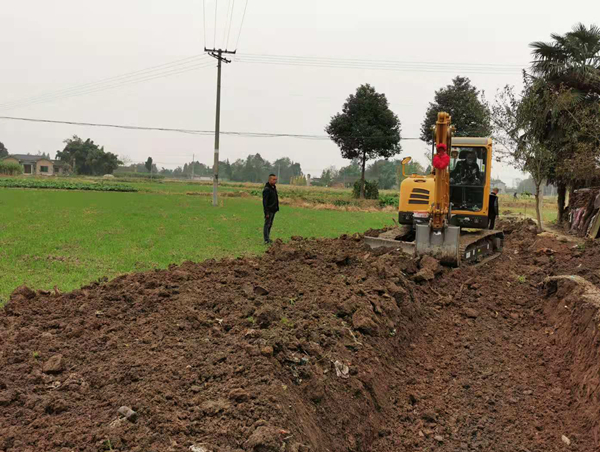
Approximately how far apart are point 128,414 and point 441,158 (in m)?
7.54

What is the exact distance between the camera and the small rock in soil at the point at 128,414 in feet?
10.9

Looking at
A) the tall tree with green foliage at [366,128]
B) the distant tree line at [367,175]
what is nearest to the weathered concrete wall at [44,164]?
the distant tree line at [367,175]

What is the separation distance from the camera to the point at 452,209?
11.9 metres

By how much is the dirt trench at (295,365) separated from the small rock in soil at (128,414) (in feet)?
0.14

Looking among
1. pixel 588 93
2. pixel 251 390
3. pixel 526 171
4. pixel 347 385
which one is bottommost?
pixel 347 385

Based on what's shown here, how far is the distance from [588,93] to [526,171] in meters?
4.86

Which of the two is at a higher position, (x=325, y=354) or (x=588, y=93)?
(x=588, y=93)

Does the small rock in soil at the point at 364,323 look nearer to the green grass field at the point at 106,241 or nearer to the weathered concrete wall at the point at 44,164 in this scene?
the green grass field at the point at 106,241

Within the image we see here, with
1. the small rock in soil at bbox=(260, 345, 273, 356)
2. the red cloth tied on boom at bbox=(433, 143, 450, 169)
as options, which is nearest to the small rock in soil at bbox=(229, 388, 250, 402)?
the small rock in soil at bbox=(260, 345, 273, 356)

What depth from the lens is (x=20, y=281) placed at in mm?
8203

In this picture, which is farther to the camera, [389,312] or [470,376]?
[389,312]

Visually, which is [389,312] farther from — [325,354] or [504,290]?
[504,290]

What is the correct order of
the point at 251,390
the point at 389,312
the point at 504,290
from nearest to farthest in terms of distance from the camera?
the point at 251,390, the point at 389,312, the point at 504,290

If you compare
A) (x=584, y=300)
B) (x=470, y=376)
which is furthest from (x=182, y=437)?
(x=584, y=300)
